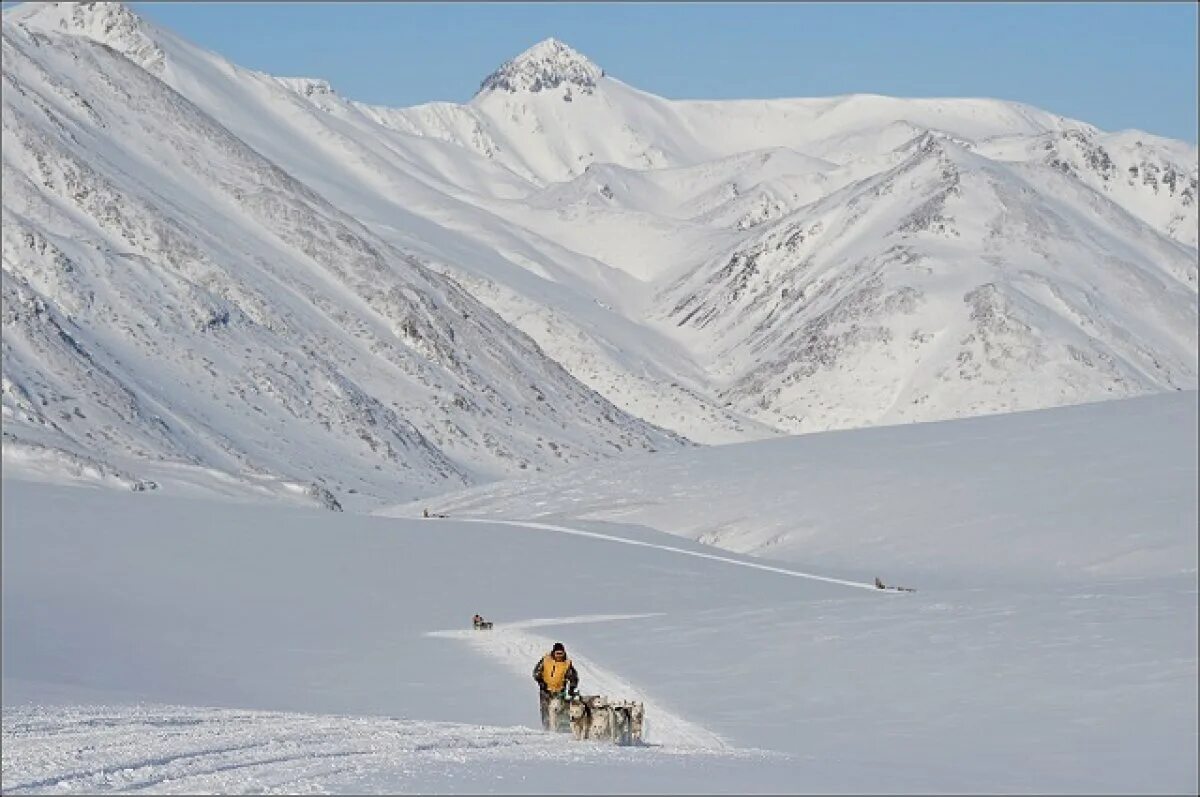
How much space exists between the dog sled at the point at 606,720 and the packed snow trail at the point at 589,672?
2.20 ft

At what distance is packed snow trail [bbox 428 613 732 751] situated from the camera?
2652 cm

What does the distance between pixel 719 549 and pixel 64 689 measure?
3907cm

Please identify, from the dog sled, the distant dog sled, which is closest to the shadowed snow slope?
the distant dog sled

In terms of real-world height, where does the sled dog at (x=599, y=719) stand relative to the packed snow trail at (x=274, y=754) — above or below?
above

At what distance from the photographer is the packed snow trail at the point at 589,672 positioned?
26516 millimetres

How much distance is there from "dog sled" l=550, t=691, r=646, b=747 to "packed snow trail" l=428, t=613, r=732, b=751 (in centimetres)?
67

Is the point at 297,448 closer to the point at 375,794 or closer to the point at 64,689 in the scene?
the point at 64,689

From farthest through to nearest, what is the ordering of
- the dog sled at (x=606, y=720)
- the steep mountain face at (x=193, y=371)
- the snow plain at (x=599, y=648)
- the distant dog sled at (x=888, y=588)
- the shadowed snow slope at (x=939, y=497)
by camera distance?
the steep mountain face at (x=193, y=371), the shadowed snow slope at (x=939, y=497), the distant dog sled at (x=888, y=588), the dog sled at (x=606, y=720), the snow plain at (x=599, y=648)

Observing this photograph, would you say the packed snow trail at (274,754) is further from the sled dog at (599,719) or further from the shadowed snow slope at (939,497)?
the shadowed snow slope at (939,497)

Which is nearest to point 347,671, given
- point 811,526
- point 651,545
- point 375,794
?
point 375,794

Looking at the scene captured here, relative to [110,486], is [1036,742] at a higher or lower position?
lower

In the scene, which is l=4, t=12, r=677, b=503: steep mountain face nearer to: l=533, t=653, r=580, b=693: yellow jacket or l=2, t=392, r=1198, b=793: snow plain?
l=2, t=392, r=1198, b=793: snow plain

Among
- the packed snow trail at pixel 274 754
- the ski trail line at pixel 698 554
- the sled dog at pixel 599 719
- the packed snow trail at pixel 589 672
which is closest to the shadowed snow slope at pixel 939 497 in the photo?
the ski trail line at pixel 698 554

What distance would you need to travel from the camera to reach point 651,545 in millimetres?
66875
